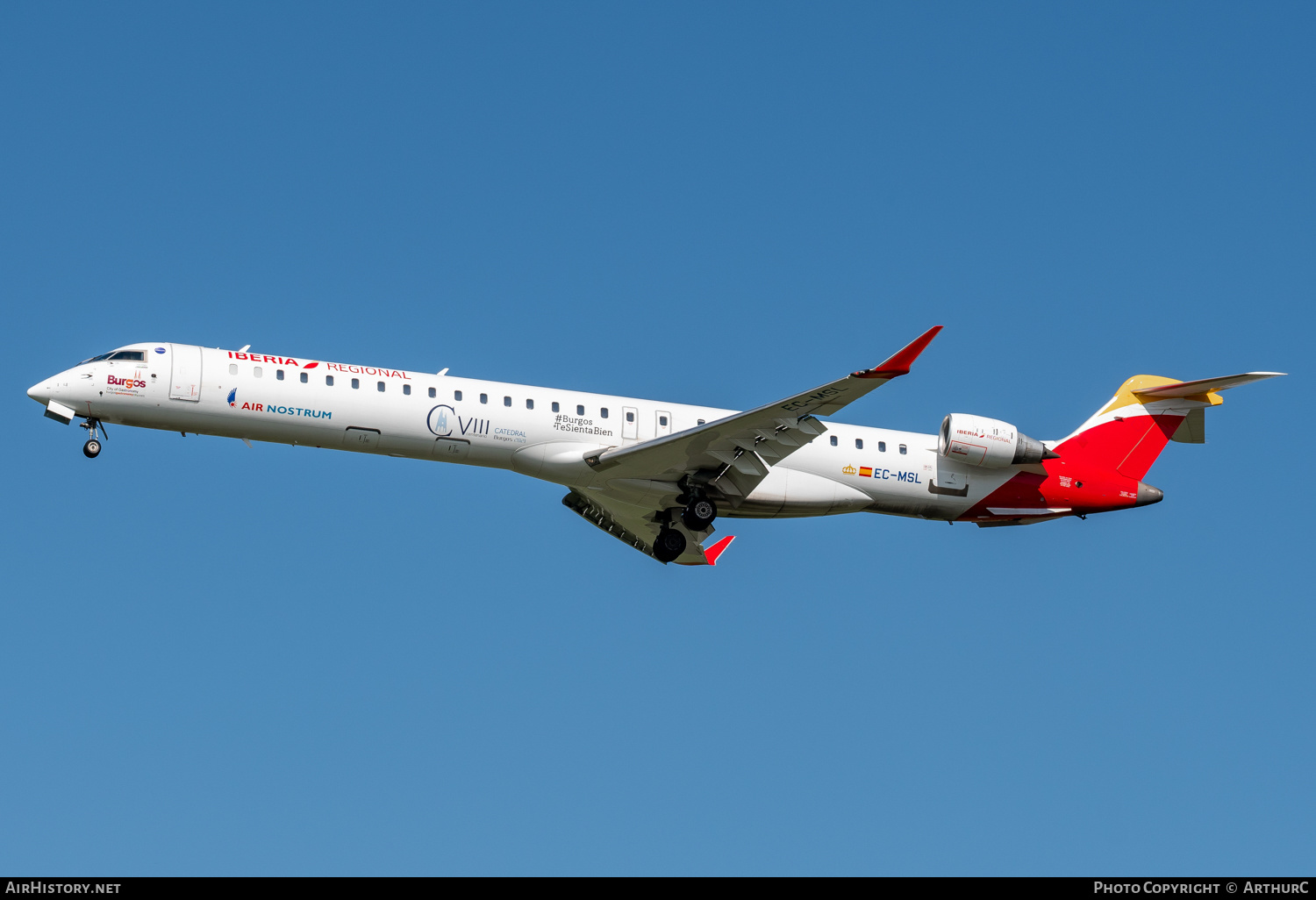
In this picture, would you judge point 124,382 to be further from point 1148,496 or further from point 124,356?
point 1148,496

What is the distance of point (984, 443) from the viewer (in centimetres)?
2681

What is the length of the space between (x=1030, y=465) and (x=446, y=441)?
12032mm

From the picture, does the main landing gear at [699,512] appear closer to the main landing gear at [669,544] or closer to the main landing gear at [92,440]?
the main landing gear at [669,544]

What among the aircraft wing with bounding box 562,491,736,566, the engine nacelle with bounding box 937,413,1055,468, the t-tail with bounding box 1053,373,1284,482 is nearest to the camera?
the engine nacelle with bounding box 937,413,1055,468

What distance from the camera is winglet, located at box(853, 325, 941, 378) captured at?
21.5 metres

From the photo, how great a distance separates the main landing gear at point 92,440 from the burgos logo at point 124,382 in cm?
78

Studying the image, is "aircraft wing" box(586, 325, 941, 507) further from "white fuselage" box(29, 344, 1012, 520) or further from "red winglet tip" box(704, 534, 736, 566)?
"red winglet tip" box(704, 534, 736, 566)

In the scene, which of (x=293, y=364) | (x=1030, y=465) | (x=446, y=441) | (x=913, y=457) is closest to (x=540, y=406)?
(x=446, y=441)

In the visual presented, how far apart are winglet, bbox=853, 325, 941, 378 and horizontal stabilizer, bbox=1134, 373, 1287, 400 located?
878 centimetres

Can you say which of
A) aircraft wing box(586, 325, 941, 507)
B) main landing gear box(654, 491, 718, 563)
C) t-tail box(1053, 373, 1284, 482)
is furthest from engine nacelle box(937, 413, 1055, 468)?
main landing gear box(654, 491, 718, 563)

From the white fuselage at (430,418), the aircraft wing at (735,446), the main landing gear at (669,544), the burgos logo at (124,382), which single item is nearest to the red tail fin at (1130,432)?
the white fuselage at (430,418)

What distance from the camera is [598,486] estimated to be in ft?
85.7

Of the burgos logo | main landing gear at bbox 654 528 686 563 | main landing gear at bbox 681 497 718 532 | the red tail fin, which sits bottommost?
main landing gear at bbox 654 528 686 563
